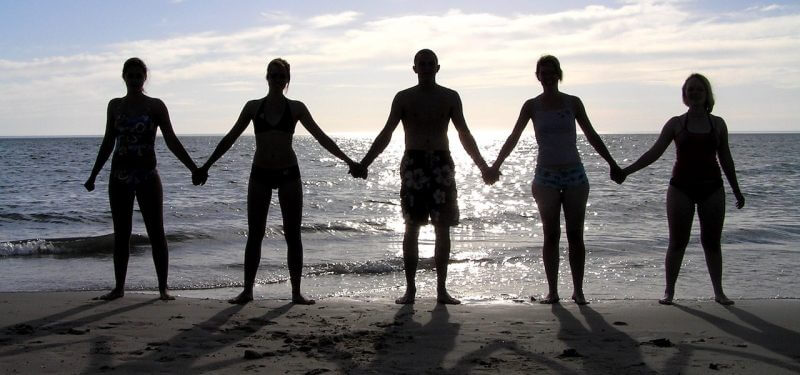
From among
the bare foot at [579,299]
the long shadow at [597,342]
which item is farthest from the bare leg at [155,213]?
the bare foot at [579,299]

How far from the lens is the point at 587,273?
9492 millimetres

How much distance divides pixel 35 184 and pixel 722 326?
27.3 metres

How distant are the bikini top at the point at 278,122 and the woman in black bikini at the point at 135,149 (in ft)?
1.98

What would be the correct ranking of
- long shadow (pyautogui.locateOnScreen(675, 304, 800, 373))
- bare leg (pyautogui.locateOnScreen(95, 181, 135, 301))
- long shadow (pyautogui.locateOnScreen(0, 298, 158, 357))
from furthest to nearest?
bare leg (pyautogui.locateOnScreen(95, 181, 135, 301))
long shadow (pyautogui.locateOnScreen(0, 298, 158, 357))
long shadow (pyautogui.locateOnScreen(675, 304, 800, 373))

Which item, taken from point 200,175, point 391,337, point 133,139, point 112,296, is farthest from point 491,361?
point 112,296

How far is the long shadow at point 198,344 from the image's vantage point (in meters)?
4.31

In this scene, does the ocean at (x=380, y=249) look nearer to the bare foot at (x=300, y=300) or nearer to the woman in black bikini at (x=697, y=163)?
the bare foot at (x=300, y=300)

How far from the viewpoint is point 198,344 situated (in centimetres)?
487

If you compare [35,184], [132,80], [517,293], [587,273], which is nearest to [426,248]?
[587,273]

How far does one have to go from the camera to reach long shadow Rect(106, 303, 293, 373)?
4309 millimetres

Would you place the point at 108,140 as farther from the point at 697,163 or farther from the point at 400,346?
the point at 697,163

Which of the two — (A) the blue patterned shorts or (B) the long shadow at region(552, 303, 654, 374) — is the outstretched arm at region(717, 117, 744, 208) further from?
(B) the long shadow at region(552, 303, 654, 374)

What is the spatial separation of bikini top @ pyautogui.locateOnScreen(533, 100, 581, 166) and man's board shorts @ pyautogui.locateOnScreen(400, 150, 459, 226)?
0.73m

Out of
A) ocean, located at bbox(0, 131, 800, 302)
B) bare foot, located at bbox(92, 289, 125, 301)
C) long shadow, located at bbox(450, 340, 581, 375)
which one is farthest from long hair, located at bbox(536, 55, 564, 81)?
bare foot, located at bbox(92, 289, 125, 301)
